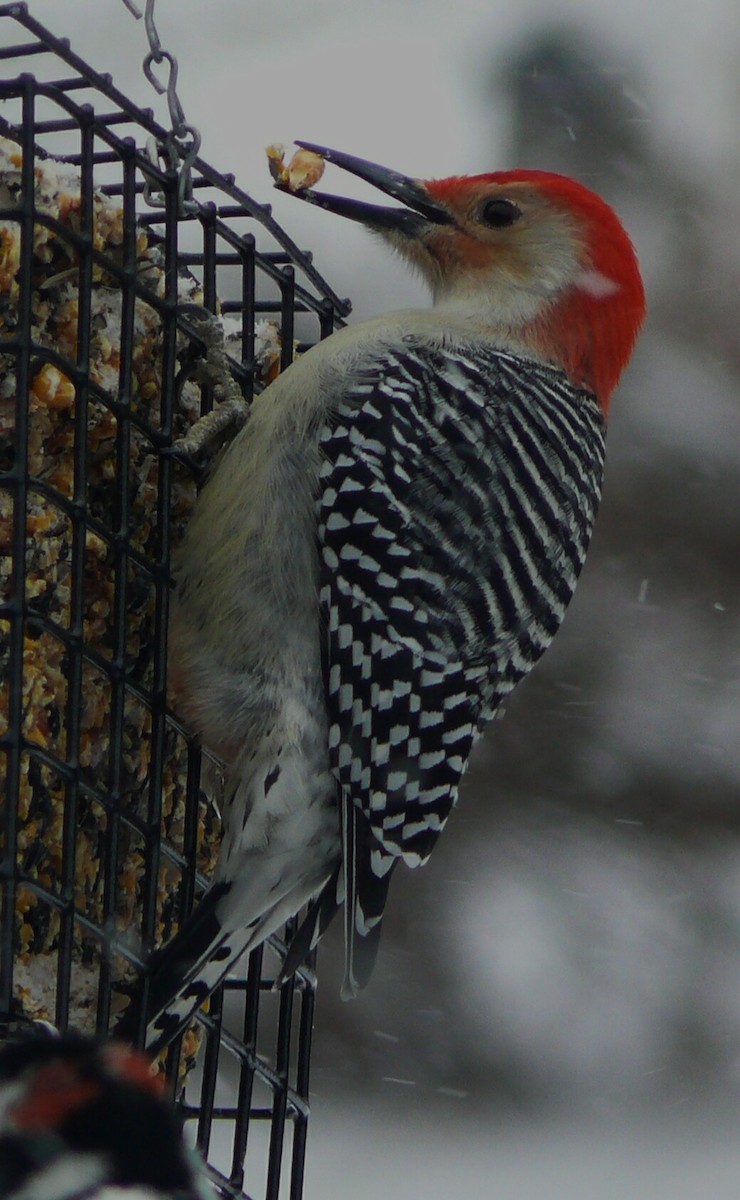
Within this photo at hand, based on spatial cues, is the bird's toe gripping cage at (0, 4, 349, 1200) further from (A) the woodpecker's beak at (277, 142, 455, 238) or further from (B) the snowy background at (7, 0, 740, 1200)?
(B) the snowy background at (7, 0, 740, 1200)

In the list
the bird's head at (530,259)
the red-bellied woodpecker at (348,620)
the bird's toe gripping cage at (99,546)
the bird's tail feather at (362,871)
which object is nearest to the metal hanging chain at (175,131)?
the bird's toe gripping cage at (99,546)

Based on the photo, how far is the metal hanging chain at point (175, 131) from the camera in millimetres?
2691

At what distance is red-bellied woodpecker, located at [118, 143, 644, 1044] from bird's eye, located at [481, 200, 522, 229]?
52 cm

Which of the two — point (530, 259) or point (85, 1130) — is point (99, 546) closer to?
point (530, 259)

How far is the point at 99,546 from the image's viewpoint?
2.79 meters

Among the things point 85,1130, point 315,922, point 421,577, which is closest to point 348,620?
point 421,577

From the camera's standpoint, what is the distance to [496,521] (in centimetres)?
309

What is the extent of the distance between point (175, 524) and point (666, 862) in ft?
12.1

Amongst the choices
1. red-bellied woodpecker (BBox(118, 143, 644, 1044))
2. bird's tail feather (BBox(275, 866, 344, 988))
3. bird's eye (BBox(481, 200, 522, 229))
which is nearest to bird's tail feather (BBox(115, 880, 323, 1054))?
red-bellied woodpecker (BBox(118, 143, 644, 1044))

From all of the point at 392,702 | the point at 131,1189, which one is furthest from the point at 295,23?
the point at 131,1189

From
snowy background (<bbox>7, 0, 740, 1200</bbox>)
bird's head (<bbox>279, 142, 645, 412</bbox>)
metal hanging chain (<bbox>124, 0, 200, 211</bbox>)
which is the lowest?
snowy background (<bbox>7, 0, 740, 1200</bbox>)

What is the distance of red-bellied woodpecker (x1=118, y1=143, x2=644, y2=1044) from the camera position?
291 cm

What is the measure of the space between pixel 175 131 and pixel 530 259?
39.2 inches

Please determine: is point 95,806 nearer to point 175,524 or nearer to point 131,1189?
point 175,524
